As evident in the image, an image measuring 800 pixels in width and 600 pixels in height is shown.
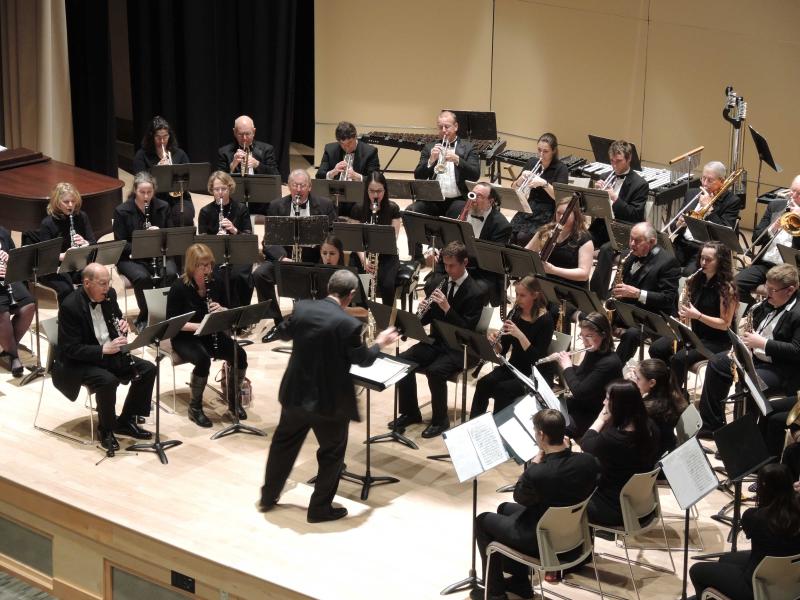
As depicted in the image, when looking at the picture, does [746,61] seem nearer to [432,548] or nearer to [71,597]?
[432,548]

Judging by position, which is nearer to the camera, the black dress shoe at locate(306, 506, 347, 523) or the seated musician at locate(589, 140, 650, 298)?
the black dress shoe at locate(306, 506, 347, 523)

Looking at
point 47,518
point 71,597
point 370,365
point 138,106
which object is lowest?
point 71,597

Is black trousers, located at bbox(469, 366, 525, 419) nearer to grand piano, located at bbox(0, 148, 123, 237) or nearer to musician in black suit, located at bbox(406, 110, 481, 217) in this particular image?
musician in black suit, located at bbox(406, 110, 481, 217)

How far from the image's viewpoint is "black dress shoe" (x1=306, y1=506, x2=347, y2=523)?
18.7 ft

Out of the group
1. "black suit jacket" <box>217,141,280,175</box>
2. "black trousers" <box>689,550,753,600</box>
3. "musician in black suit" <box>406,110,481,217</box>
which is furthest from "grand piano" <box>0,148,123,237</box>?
"black trousers" <box>689,550,753,600</box>

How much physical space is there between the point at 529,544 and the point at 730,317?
104 inches

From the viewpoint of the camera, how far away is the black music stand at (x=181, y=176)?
28.3 feet

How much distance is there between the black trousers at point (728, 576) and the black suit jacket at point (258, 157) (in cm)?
592

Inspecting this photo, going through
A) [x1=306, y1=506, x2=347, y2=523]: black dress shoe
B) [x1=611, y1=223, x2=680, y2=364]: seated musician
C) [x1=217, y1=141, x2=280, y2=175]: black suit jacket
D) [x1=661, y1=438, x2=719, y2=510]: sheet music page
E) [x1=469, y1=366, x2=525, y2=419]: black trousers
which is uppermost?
[x1=217, y1=141, x2=280, y2=175]: black suit jacket

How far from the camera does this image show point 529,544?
477cm

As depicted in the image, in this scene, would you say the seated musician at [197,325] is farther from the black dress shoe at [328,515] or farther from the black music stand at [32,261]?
the black dress shoe at [328,515]

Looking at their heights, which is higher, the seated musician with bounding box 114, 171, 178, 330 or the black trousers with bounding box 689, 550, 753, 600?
the seated musician with bounding box 114, 171, 178, 330

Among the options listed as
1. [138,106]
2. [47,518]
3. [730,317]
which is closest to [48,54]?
[138,106]

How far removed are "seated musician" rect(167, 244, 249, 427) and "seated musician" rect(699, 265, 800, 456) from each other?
312cm
